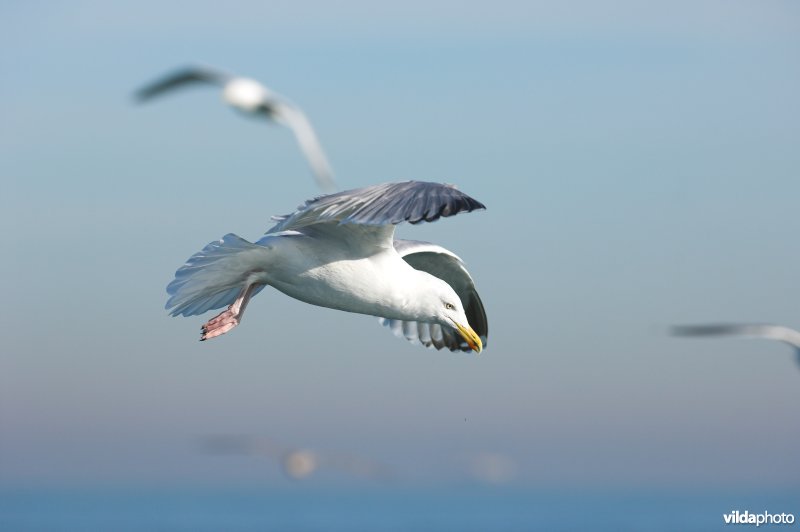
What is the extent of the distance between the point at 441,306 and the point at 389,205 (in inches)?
48.8

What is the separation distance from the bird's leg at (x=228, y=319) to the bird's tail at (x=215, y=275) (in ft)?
0.26

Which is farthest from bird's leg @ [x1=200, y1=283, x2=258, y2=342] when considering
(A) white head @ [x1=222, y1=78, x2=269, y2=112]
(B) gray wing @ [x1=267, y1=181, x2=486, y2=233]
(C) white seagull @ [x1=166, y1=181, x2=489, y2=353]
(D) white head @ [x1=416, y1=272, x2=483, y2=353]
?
(A) white head @ [x1=222, y1=78, x2=269, y2=112]

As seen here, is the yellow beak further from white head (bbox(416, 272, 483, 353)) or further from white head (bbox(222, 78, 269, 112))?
white head (bbox(222, 78, 269, 112))

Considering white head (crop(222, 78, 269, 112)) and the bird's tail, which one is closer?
the bird's tail

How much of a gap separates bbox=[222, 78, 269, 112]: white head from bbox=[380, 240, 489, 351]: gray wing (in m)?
4.58

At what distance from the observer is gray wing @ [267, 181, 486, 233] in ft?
22.6

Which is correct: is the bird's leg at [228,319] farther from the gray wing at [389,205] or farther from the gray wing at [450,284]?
the gray wing at [450,284]

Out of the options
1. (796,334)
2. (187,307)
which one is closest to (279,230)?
(187,307)

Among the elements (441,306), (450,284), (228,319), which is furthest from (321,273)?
(450,284)

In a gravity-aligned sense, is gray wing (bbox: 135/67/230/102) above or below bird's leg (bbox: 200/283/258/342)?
above

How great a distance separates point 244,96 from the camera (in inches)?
544

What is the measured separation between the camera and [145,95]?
14562 mm

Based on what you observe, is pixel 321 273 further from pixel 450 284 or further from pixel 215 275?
pixel 450 284

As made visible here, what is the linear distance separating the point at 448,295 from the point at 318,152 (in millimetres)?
4641
